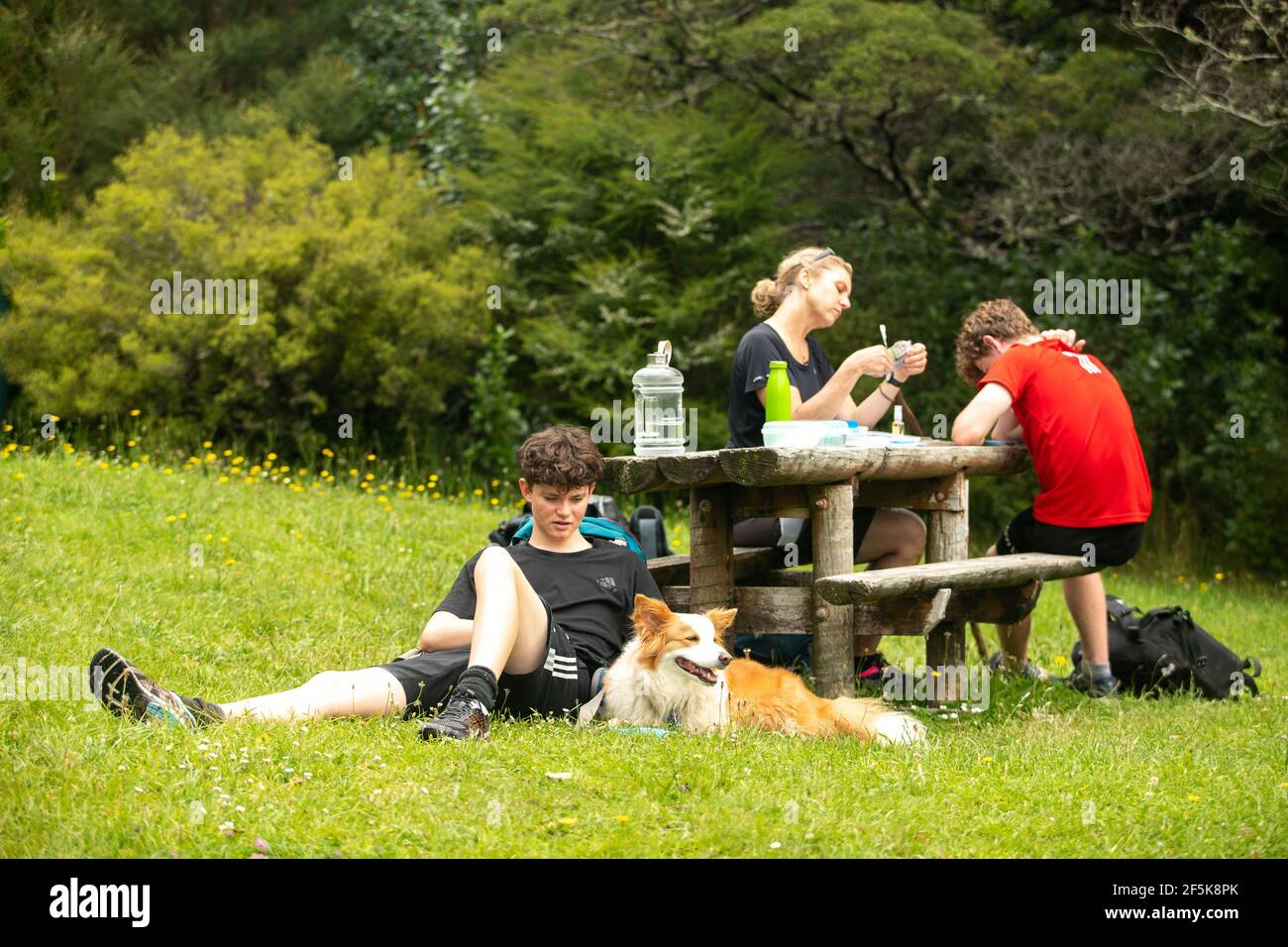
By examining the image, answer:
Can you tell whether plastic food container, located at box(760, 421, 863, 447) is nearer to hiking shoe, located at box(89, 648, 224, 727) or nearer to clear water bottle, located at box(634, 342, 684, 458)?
clear water bottle, located at box(634, 342, 684, 458)

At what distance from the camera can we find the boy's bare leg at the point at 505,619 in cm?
424

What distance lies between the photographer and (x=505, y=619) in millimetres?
4273

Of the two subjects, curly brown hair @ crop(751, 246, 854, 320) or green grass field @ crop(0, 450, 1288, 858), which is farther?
curly brown hair @ crop(751, 246, 854, 320)

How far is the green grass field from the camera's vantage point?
129 inches

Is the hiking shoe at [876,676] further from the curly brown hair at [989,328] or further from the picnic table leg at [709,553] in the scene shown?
the curly brown hair at [989,328]

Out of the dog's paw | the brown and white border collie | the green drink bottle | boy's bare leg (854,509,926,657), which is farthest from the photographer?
boy's bare leg (854,509,926,657)

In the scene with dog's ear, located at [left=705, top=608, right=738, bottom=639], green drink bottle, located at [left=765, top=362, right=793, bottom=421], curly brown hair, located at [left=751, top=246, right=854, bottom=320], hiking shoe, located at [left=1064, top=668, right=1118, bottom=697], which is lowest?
hiking shoe, located at [left=1064, top=668, right=1118, bottom=697]

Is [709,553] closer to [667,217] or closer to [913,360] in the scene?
[913,360]

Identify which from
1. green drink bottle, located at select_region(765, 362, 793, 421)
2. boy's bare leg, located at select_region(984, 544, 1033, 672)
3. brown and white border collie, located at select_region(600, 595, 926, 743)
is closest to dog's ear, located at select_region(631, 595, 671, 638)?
brown and white border collie, located at select_region(600, 595, 926, 743)

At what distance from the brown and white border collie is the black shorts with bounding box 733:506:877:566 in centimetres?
138

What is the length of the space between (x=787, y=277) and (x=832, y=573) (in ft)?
4.96

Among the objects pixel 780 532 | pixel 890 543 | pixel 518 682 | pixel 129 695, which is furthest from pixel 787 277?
pixel 129 695

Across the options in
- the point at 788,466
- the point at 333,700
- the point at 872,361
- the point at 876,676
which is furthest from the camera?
the point at 876,676
